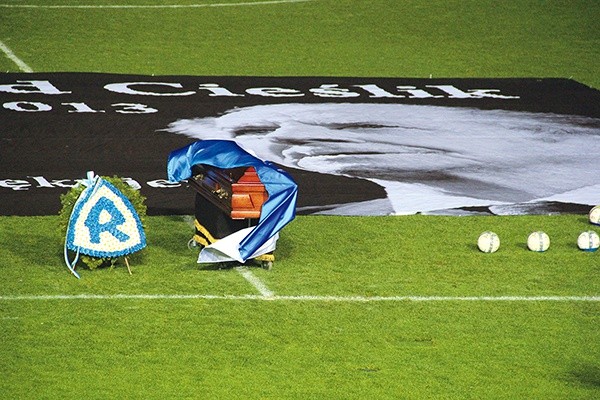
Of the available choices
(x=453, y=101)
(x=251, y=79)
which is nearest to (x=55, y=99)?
(x=251, y=79)

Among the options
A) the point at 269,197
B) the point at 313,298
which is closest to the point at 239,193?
the point at 269,197

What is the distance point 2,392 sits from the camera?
278 inches

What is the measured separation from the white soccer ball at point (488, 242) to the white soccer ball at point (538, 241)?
10.2 inches

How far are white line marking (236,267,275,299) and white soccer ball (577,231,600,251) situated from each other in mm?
2559

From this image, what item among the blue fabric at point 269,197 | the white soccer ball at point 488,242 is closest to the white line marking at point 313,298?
the blue fabric at point 269,197

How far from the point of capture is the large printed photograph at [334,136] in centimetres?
1156

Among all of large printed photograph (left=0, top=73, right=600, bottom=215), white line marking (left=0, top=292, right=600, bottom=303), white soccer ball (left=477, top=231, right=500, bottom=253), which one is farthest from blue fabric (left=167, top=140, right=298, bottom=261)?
large printed photograph (left=0, top=73, right=600, bottom=215)

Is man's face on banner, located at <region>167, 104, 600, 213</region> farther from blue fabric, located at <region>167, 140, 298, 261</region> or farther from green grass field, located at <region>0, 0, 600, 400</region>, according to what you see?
blue fabric, located at <region>167, 140, 298, 261</region>

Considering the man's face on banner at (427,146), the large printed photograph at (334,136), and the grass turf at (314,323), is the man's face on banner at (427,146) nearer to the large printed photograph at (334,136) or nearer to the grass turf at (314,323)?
the large printed photograph at (334,136)

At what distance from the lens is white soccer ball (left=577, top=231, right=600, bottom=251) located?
397 inches

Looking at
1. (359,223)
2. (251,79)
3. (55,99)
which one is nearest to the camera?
(359,223)

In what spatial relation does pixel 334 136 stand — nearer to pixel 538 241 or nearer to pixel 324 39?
pixel 538 241

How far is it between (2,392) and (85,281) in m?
2.03

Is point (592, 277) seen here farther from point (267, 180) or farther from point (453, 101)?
point (453, 101)
